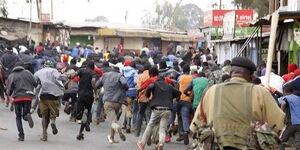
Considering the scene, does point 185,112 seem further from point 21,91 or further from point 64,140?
point 21,91

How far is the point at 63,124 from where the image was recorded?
55.7 ft

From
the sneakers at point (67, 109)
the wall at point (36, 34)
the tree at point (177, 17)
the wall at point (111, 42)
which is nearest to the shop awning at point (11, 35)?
the wall at point (36, 34)

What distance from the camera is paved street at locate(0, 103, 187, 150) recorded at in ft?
42.8

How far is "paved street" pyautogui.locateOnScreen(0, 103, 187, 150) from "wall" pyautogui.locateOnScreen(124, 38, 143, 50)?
31275 millimetres

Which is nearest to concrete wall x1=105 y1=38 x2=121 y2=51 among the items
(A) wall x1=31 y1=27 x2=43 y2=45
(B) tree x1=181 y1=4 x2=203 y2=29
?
(A) wall x1=31 y1=27 x2=43 y2=45

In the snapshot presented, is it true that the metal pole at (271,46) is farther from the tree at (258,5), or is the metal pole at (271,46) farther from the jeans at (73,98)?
the tree at (258,5)

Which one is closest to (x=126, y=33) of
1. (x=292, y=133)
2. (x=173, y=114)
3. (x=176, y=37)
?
(x=176, y=37)

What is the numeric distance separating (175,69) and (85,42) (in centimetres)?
3039

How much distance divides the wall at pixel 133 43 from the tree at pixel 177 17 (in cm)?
5721

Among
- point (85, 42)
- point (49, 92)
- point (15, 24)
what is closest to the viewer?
point (49, 92)

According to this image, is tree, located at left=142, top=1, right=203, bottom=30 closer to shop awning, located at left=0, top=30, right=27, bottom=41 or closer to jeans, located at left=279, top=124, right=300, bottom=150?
shop awning, located at left=0, top=30, right=27, bottom=41

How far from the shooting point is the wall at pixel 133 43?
158ft

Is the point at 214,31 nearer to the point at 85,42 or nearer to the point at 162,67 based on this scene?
the point at 85,42

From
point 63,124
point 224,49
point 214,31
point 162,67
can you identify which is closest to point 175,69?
point 162,67
